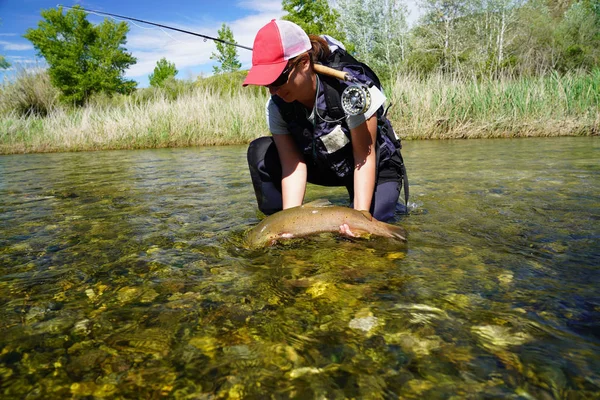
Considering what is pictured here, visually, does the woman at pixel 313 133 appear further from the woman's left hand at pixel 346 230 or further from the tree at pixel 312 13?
the tree at pixel 312 13

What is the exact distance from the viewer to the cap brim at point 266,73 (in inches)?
96.2

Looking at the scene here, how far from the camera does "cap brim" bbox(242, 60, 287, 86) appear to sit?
2444 mm

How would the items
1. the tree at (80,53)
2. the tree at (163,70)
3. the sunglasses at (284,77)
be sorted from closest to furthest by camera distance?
the sunglasses at (284,77)
the tree at (80,53)
the tree at (163,70)

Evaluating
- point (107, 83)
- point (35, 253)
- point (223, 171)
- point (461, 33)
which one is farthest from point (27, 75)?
point (461, 33)

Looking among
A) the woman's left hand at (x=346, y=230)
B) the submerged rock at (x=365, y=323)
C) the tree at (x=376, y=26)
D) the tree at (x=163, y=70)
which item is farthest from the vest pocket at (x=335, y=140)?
the tree at (x=163, y=70)

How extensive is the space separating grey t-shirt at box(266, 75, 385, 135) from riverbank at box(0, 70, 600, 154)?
8.83 meters

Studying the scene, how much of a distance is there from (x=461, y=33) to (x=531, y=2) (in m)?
6.66

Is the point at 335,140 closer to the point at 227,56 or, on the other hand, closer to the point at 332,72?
the point at 332,72

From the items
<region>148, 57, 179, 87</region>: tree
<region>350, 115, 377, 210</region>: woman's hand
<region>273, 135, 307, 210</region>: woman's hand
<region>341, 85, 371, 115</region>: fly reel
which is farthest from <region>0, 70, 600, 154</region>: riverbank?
<region>148, 57, 179, 87</region>: tree

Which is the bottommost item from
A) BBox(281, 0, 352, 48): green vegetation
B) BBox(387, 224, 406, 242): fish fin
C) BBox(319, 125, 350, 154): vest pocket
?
BBox(387, 224, 406, 242): fish fin

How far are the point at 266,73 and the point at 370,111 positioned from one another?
29.8 inches

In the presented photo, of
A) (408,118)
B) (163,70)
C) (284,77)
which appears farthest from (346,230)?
(163,70)

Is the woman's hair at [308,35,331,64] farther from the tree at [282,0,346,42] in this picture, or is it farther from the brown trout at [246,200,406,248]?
the tree at [282,0,346,42]

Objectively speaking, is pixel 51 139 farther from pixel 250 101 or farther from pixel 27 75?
pixel 27 75
